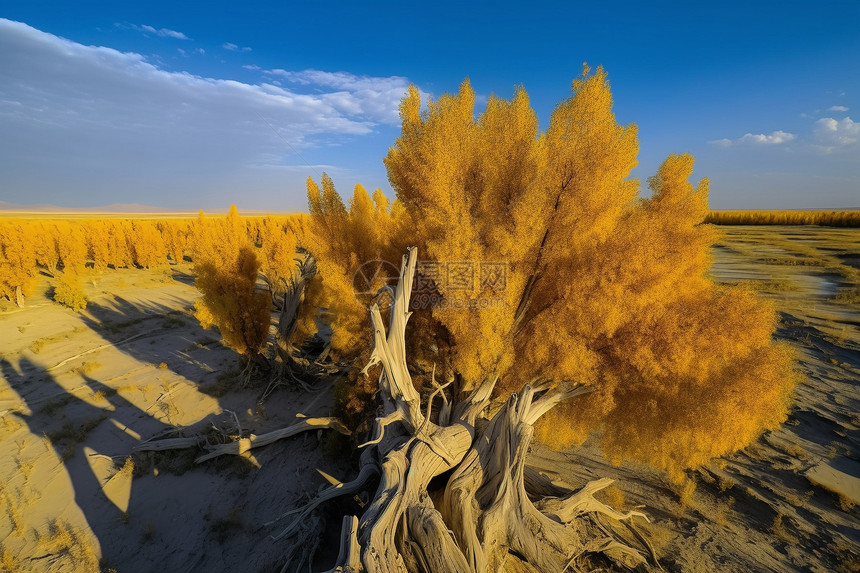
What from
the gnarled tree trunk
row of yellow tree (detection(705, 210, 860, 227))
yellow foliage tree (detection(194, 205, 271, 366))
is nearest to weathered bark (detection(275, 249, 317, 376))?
yellow foliage tree (detection(194, 205, 271, 366))

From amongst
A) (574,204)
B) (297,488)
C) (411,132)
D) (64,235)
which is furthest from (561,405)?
(64,235)

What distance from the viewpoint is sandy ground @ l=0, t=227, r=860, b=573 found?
21.9 ft

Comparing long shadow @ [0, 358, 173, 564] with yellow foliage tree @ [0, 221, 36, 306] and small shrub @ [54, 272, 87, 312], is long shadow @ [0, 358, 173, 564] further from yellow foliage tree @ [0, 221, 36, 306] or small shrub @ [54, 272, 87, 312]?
yellow foliage tree @ [0, 221, 36, 306]

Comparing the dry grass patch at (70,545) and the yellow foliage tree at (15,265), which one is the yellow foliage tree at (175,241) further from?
the dry grass patch at (70,545)

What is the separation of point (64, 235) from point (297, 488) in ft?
123

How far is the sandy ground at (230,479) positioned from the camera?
6672mm

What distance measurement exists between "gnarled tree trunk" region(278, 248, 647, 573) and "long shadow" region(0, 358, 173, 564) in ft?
15.1

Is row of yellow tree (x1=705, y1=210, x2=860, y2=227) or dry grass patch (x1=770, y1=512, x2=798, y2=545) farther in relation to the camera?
row of yellow tree (x1=705, y1=210, x2=860, y2=227)

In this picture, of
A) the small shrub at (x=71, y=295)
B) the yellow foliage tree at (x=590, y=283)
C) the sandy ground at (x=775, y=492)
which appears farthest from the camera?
the small shrub at (x=71, y=295)

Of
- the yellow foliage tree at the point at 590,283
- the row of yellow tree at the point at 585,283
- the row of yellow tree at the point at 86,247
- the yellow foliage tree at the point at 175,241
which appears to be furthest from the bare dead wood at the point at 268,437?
the yellow foliage tree at the point at 175,241

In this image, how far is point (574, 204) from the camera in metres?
7.71

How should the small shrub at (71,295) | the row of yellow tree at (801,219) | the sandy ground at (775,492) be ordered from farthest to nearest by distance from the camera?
the row of yellow tree at (801,219) → the small shrub at (71,295) → the sandy ground at (775,492)

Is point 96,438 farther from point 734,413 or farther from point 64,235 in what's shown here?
point 64,235

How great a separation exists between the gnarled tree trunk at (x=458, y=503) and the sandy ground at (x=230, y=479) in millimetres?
1584
